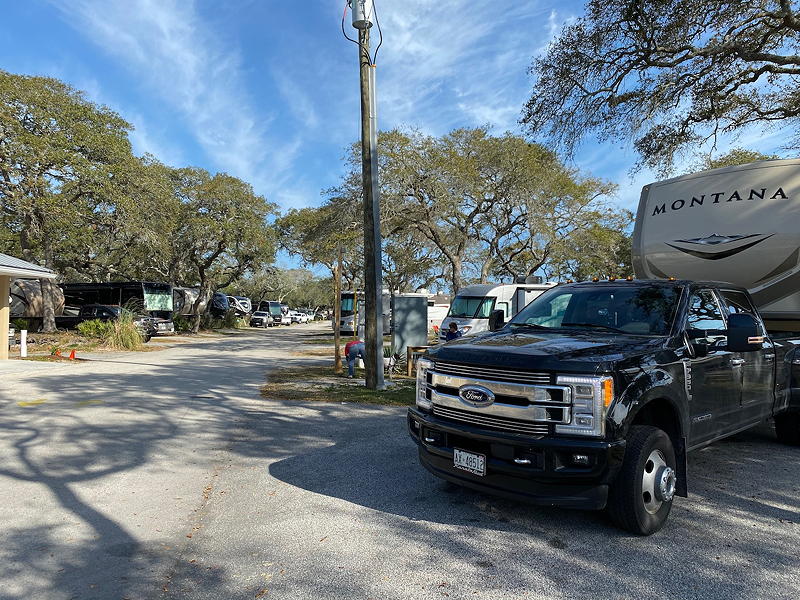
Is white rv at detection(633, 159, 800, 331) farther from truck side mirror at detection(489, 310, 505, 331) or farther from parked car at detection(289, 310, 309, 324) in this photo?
parked car at detection(289, 310, 309, 324)

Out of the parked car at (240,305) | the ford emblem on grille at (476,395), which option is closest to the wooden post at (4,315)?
the ford emblem on grille at (476,395)

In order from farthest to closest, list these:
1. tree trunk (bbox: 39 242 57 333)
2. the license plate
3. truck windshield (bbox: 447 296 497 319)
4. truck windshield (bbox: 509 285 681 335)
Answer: tree trunk (bbox: 39 242 57 333), truck windshield (bbox: 447 296 497 319), truck windshield (bbox: 509 285 681 335), the license plate

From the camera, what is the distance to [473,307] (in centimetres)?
1973

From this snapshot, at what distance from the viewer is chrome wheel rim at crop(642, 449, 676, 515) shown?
403 centimetres

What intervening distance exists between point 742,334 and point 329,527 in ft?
12.5

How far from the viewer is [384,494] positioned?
4.88m

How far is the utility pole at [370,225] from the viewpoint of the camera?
36.0 ft

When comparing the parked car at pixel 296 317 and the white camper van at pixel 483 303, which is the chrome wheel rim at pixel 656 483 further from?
the parked car at pixel 296 317

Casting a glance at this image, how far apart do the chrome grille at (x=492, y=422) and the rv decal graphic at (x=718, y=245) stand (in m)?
4.87

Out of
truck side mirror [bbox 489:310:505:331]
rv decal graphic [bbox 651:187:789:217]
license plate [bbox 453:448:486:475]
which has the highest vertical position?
rv decal graphic [bbox 651:187:789:217]

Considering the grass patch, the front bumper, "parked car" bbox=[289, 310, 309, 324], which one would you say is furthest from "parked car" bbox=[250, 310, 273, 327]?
the front bumper

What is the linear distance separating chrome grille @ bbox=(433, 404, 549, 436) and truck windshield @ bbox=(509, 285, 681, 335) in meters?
1.50

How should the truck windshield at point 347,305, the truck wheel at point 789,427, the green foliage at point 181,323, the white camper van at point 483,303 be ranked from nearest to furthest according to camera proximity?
the truck wheel at point 789,427
the white camper van at point 483,303
the truck windshield at point 347,305
the green foliage at point 181,323

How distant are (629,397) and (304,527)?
2.60 meters
